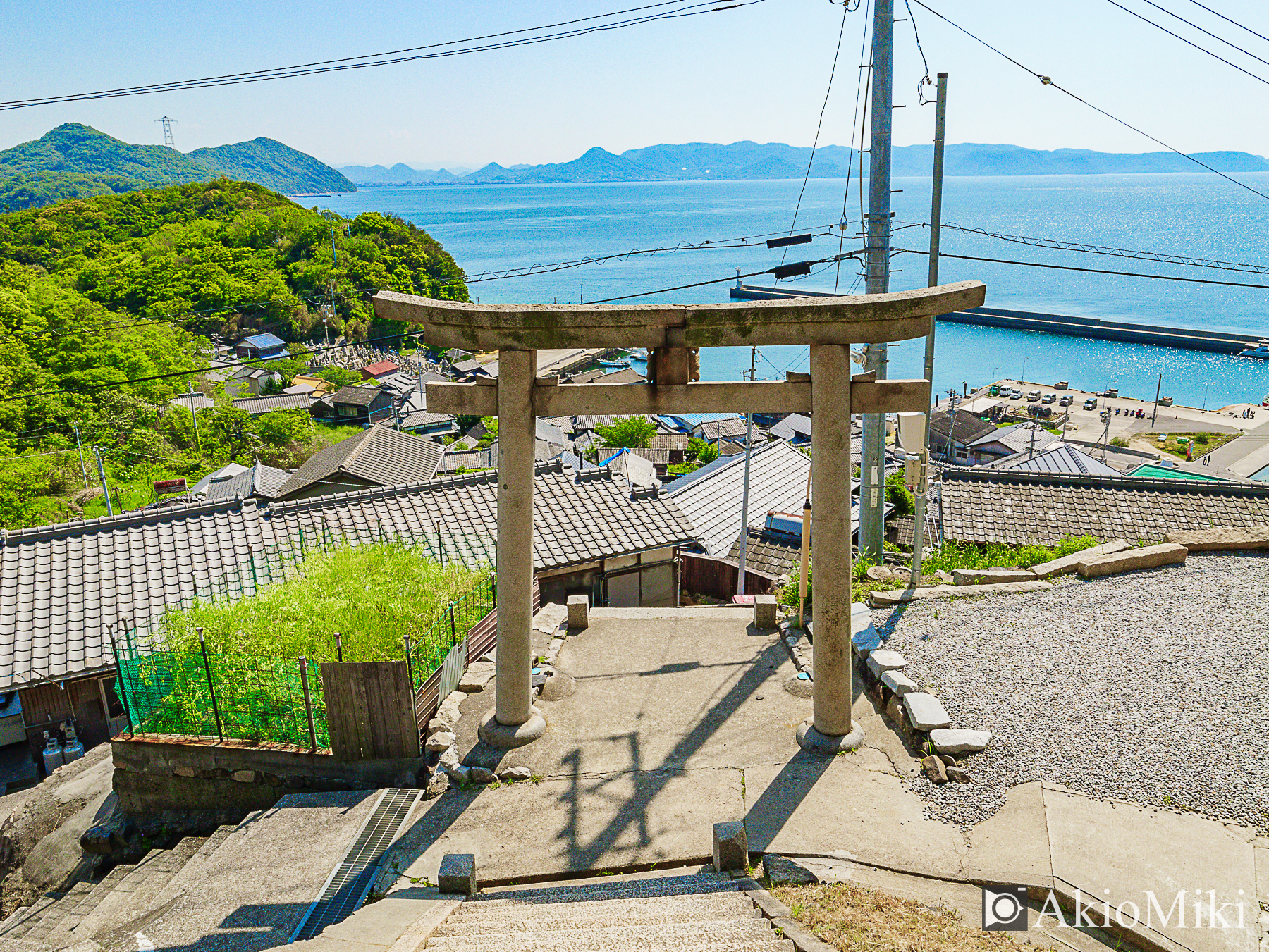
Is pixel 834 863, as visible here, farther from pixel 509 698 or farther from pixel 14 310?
pixel 14 310

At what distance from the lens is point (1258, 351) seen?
78.1 metres

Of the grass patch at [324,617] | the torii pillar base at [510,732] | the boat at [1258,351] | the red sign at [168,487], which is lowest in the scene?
the boat at [1258,351]

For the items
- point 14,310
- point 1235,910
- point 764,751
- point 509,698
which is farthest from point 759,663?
point 14,310

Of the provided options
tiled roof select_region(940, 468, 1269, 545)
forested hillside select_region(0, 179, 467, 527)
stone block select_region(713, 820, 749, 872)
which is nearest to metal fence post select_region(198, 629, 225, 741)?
stone block select_region(713, 820, 749, 872)

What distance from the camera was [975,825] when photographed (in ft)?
18.3

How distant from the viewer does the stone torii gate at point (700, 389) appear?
6301 mm

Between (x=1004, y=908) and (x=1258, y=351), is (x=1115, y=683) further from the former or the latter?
(x=1258, y=351)

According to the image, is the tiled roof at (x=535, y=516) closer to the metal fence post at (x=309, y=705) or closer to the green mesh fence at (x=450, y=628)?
the green mesh fence at (x=450, y=628)

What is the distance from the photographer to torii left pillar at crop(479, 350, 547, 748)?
6.65m

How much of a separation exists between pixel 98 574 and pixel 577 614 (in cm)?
769

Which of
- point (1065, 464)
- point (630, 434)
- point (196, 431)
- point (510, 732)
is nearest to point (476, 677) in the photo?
point (510, 732)

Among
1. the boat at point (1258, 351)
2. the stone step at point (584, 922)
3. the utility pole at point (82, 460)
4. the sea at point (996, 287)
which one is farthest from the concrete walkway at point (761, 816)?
the boat at point (1258, 351)

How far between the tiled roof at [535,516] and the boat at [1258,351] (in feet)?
293

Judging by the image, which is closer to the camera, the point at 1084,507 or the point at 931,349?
the point at 931,349
